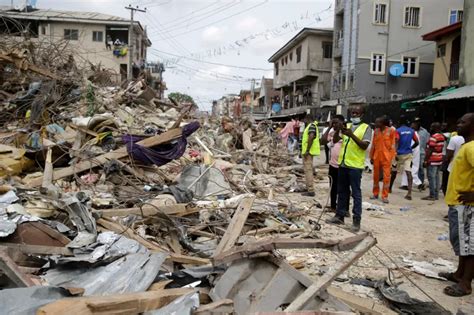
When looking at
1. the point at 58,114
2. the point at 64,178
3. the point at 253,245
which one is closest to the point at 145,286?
the point at 253,245

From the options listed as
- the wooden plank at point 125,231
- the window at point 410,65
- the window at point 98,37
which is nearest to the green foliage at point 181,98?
the window at point 98,37

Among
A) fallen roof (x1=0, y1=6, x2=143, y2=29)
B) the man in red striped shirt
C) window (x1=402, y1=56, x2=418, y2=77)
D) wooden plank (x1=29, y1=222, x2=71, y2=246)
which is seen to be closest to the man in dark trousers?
wooden plank (x1=29, y1=222, x2=71, y2=246)

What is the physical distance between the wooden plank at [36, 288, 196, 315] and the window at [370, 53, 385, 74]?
30.3 m

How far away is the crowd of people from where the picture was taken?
3900mm

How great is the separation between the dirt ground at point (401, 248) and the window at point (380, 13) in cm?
2493

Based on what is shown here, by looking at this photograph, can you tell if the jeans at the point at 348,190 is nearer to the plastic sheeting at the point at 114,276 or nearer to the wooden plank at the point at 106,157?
the wooden plank at the point at 106,157

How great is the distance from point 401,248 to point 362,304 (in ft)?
7.28

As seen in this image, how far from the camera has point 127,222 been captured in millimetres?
4961

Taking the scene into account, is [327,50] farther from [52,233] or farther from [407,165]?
[52,233]

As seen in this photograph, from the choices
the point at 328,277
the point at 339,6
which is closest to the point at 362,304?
the point at 328,277

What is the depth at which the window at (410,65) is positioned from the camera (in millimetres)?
30406

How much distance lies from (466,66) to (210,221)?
18.1 meters

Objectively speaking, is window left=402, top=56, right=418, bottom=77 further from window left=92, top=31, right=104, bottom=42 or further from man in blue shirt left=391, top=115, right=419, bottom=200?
window left=92, top=31, right=104, bottom=42

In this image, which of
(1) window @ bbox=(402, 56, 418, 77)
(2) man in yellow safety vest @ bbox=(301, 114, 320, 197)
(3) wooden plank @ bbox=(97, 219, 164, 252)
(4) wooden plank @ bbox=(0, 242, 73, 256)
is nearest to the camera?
(4) wooden plank @ bbox=(0, 242, 73, 256)
